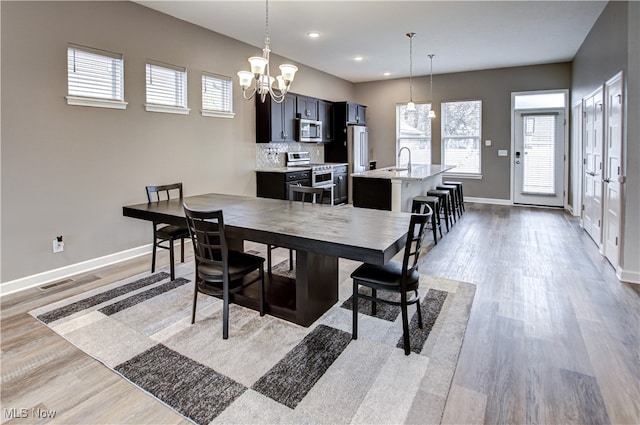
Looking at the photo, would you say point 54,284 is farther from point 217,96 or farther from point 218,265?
point 217,96

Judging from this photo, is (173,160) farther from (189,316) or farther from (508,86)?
(508,86)

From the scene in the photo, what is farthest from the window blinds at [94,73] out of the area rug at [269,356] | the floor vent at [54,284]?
the area rug at [269,356]

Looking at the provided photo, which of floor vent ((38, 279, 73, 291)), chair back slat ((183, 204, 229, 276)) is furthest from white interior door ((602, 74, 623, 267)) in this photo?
floor vent ((38, 279, 73, 291))

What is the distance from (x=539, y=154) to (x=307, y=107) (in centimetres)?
490

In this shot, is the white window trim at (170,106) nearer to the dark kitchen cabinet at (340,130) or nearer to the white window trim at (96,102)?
the white window trim at (96,102)

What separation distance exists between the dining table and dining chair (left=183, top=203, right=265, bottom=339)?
16cm

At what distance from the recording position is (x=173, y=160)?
15.7ft

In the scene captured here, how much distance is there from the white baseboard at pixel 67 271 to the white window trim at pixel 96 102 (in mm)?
1617

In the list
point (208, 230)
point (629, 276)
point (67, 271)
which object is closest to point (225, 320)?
point (208, 230)

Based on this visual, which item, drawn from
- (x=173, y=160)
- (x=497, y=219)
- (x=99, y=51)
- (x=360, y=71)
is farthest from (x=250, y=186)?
(x=497, y=219)

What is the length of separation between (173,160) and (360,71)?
16.0ft

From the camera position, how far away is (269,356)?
7.62 ft

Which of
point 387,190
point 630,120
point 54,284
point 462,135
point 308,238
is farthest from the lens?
point 462,135

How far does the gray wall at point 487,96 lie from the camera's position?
7535mm
